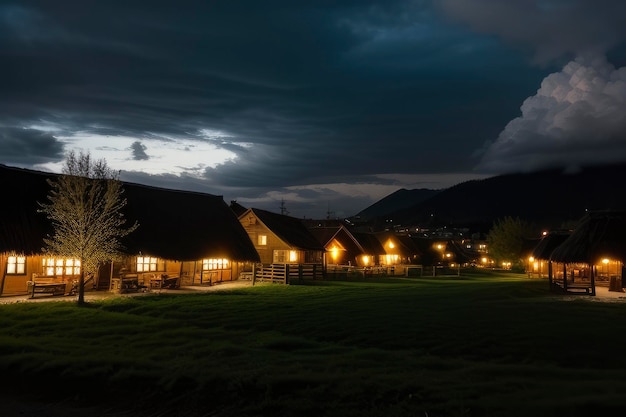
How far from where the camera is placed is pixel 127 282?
30.3m

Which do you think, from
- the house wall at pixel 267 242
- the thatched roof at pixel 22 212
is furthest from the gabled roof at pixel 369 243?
the thatched roof at pixel 22 212

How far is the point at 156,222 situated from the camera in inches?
1446

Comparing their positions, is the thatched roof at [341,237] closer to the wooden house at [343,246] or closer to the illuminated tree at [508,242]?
the wooden house at [343,246]

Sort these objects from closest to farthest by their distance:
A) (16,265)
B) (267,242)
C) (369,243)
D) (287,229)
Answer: (16,265) → (267,242) → (287,229) → (369,243)

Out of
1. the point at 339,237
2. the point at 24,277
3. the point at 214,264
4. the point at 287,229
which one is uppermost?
the point at 287,229

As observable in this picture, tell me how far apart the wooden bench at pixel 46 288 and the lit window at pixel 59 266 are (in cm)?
136

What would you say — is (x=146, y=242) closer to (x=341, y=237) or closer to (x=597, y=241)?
(x=597, y=241)

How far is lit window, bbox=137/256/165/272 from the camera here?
34.3 meters

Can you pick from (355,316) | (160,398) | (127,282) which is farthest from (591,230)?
(160,398)

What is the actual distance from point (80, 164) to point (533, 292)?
95.9 feet

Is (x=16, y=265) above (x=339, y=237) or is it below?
below

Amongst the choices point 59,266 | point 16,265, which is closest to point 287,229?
point 59,266

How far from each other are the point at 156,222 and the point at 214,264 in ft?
20.4

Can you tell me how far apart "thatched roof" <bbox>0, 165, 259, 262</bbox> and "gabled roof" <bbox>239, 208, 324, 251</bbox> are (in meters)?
6.44
